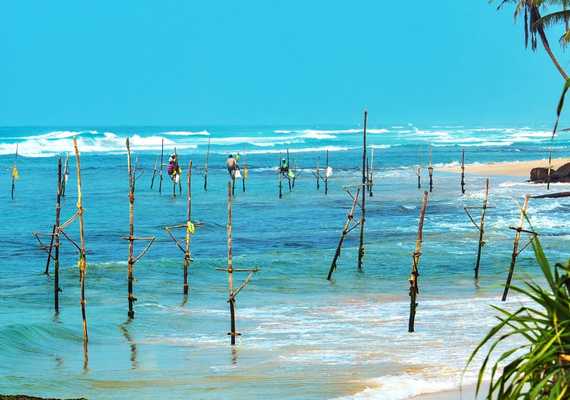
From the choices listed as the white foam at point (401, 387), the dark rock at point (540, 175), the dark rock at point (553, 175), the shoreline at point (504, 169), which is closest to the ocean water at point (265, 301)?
the white foam at point (401, 387)

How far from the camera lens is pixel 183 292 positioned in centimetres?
1683

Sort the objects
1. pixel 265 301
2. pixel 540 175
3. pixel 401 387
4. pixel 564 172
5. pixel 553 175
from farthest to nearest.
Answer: pixel 540 175 < pixel 553 175 < pixel 564 172 < pixel 265 301 < pixel 401 387

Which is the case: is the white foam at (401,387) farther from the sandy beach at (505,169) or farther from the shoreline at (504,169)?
the sandy beach at (505,169)

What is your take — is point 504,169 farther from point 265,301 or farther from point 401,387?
point 401,387

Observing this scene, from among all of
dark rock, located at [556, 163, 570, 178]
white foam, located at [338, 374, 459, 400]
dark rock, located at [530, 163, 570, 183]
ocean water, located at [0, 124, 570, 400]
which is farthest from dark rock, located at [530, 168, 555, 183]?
white foam, located at [338, 374, 459, 400]

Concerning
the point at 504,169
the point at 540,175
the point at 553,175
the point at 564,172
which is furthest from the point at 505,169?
the point at 564,172

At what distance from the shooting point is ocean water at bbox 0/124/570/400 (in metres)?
10.6

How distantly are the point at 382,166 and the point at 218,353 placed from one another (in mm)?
45961

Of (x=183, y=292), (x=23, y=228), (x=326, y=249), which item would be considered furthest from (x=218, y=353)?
(x=23, y=228)

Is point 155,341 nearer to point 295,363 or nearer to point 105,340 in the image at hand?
point 105,340

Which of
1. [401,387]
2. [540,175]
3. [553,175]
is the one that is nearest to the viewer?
[401,387]

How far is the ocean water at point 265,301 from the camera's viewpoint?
34.8 feet

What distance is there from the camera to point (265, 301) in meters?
16.0

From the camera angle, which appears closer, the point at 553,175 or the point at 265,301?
the point at 265,301
